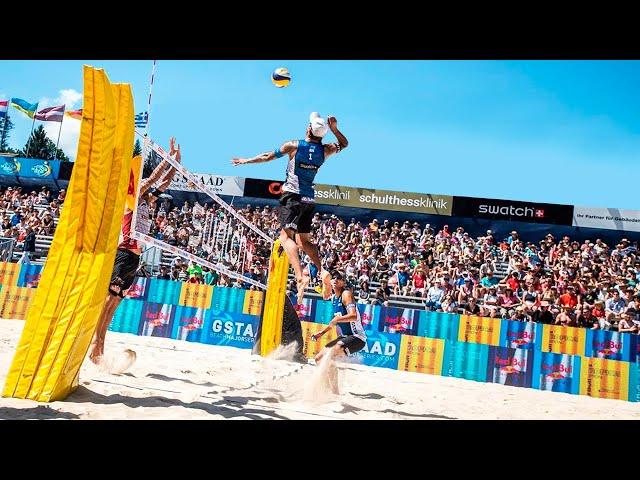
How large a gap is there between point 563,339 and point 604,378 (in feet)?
4.11

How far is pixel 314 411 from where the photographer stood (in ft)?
15.8

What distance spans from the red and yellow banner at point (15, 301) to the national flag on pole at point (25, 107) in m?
16.4

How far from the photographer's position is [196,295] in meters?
12.1

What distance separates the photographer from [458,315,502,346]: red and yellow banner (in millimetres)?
10977

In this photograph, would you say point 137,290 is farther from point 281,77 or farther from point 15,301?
point 281,77

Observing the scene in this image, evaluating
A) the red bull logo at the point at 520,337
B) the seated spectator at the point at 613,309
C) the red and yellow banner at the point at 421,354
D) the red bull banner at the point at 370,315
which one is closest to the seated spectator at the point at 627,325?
the seated spectator at the point at 613,309

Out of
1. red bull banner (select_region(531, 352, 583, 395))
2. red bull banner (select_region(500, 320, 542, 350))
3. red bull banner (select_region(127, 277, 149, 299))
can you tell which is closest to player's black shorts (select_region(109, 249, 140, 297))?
red bull banner (select_region(127, 277, 149, 299))

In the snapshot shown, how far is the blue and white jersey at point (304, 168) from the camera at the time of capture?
5145mm

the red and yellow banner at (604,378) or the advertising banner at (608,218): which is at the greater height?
the advertising banner at (608,218)

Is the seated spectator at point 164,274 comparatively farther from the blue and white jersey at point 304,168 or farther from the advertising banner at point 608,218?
the advertising banner at point 608,218

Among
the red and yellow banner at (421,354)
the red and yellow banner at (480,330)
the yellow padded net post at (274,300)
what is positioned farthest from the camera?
the red and yellow banner at (480,330)

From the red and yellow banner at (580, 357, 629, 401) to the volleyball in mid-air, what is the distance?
24.9ft
